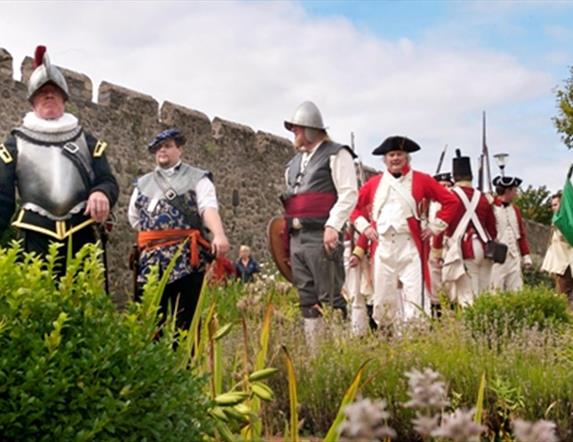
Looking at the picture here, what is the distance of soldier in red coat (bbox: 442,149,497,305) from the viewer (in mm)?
9750

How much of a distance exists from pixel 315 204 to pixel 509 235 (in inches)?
188

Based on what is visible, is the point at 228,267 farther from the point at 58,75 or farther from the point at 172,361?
the point at 172,361

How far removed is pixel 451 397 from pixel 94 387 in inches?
94.7

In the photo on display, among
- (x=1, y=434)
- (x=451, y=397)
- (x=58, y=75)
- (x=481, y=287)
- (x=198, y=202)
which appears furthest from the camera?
(x=481, y=287)

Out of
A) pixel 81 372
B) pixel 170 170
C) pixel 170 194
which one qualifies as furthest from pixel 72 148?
pixel 81 372

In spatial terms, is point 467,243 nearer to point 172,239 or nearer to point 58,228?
point 172,239

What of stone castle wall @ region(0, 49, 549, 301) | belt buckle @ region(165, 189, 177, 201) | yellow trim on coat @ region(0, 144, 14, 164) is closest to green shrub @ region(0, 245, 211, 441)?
yellow trim on coat @ region(0, 144, 14, 164)

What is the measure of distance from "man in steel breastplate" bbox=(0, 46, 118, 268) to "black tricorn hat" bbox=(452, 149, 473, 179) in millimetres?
5654

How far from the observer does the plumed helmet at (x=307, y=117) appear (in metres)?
6.39

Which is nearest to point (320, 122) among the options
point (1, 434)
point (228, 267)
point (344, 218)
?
point (344, 218)

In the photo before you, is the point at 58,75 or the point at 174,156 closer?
the point at 58,75

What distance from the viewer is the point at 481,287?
10016 mm

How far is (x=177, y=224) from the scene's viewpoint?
561cm

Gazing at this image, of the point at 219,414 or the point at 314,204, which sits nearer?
the point at 219,414
